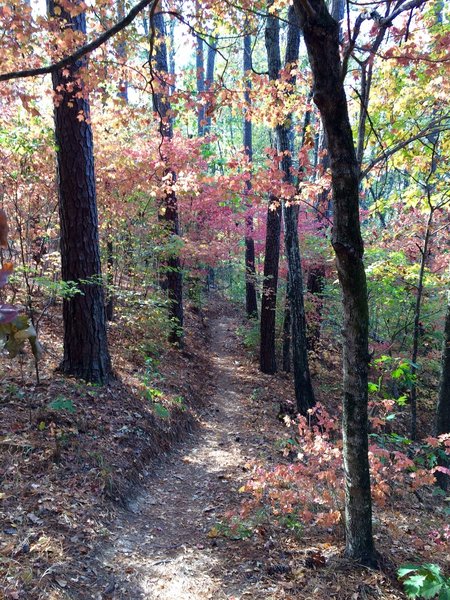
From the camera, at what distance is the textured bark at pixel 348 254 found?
2.40m

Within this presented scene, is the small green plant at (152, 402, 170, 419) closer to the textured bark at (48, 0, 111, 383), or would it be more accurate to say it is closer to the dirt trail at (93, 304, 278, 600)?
the dirt trail at (93, 304, 278, 600)

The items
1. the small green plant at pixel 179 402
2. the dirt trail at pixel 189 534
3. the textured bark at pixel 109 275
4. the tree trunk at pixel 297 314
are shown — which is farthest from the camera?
the textured bark at pixel 109 275

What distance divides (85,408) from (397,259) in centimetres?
612

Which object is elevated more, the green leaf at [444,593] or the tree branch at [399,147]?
the tree branch at [399,147]

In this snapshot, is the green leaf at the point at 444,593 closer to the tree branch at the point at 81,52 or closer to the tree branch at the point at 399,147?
the tree branch at the point at 399,147

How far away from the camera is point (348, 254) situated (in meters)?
2.61

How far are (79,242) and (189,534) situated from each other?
4.04 metres

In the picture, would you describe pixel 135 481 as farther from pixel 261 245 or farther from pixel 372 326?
pixel 372 326

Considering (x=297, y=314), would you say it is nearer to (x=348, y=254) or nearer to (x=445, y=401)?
(x=445, y=401)

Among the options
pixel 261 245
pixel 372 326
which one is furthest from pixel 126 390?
pixel 372 326

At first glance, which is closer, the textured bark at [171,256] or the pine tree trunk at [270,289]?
the textured bark at [171,256]

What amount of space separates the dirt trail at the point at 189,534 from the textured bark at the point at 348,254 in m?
0.92

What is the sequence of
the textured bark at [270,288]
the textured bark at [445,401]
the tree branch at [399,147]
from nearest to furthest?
the tree branch at [399,147], the textured bark at [445,401], the textured bark at [270,288]

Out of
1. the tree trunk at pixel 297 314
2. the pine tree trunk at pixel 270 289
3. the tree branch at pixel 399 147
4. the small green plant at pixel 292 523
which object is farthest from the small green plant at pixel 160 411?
the pine tree trunk at pixel 270 289
